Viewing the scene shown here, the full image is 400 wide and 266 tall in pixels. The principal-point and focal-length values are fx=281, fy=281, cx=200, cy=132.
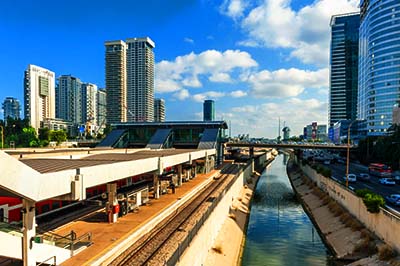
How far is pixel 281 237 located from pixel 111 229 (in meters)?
25.1

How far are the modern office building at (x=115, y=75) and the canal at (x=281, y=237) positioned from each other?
5595 inches

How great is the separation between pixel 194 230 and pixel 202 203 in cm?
1533

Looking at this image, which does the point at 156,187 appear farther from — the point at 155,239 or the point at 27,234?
the point at 27,234

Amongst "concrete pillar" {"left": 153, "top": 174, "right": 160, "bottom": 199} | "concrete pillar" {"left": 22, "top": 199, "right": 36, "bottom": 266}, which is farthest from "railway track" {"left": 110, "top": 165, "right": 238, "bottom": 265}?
"concrete pillar" {"left": 22, "top": 199, "right": 36, "bottom": 266}

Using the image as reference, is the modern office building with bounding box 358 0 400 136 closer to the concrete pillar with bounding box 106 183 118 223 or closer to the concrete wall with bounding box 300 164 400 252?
the concrete wall with bounding box 300 164 400 252

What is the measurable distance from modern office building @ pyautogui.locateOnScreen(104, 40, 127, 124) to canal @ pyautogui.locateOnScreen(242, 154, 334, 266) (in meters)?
142

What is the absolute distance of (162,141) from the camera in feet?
303

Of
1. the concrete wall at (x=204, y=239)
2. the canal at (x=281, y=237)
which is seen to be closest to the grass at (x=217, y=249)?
the concrete wall at (x=204, y=239)

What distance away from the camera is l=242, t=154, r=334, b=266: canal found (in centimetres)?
3177

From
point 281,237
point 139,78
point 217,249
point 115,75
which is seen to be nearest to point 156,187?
point 217,249

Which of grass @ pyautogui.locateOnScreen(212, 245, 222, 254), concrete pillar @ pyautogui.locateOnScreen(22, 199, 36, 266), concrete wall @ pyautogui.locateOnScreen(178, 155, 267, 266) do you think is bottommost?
grass @ pyautogui.locateOnScreen(212, 245, 222, 254)

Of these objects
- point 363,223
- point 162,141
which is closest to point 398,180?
point 363,223

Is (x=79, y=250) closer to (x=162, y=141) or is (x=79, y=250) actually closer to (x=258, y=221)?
(x=258, y=221)

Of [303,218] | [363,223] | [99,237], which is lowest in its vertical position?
[303,218]
